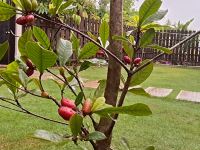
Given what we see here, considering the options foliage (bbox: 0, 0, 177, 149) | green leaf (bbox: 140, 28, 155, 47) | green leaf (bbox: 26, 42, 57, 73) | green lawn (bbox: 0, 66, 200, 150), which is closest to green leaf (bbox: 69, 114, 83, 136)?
foliage (bbox: 0, 0, 177, 149)

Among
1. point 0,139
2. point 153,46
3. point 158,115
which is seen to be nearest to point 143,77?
point 153,46

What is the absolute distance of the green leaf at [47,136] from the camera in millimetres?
702

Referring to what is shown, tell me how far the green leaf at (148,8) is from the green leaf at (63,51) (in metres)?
0.18

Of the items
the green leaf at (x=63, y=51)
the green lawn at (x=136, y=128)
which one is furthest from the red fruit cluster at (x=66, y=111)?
the green lawn at (x=136, y=128)

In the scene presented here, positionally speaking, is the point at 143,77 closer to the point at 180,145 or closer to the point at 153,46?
the point at 153,46

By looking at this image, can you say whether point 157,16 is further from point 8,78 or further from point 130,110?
point 8,78

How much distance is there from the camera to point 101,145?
36.8 inches

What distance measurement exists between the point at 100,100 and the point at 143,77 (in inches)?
7.1

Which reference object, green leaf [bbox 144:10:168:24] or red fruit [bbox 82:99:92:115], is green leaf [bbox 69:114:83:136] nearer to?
red fruit [bbox 82:99:92:115]

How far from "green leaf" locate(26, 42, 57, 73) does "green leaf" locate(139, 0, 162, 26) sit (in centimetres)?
20

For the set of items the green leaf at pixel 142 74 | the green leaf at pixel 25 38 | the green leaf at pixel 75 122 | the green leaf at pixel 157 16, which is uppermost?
the green leaf at pixel 157 16

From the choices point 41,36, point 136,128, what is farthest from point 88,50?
point 136,128

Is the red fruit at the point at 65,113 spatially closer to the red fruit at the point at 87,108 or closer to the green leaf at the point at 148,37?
the red fruit at the point at 87,108

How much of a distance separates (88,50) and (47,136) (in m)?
0.32
